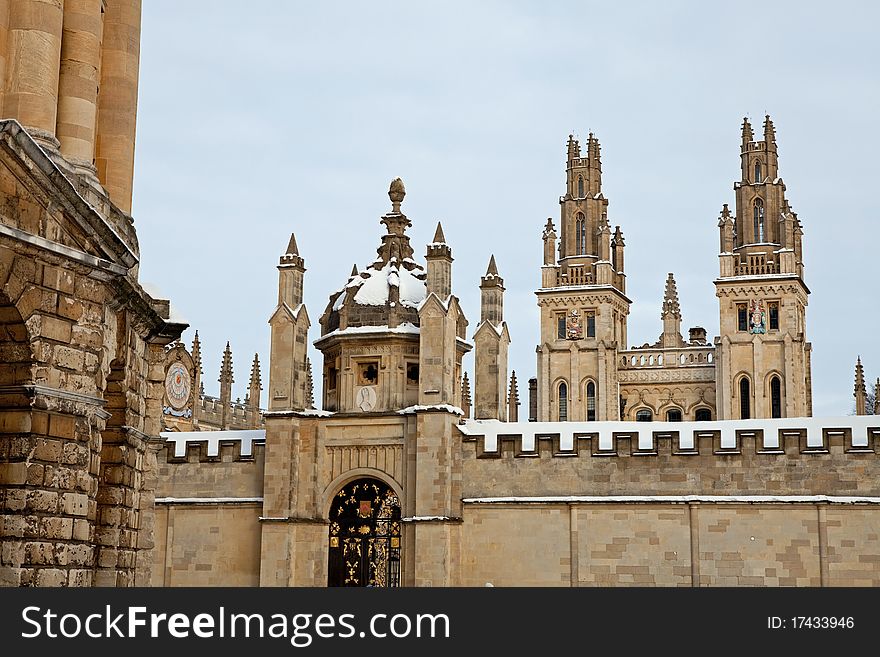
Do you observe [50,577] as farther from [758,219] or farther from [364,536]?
[758,219]

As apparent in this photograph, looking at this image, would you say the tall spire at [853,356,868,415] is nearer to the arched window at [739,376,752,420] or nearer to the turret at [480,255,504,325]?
the arched window at [739,376,752,420]

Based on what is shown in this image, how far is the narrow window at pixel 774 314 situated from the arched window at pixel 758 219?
3.76 meters

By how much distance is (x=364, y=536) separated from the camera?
30922mm

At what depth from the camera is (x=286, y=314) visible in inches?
1256

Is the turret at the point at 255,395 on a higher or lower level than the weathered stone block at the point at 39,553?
higher

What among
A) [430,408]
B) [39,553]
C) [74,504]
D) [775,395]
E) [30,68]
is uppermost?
[775,395]

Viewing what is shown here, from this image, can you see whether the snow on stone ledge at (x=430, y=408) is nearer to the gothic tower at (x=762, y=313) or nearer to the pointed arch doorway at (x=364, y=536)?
the pointed arch doorway at (x=364, y=536)

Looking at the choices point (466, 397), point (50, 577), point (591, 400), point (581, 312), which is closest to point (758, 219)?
point (581, 312)

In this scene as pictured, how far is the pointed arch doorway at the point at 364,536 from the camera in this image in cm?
3055

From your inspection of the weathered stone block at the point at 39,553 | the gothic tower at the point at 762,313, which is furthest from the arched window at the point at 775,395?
the weathered stone block at the point at 39,553

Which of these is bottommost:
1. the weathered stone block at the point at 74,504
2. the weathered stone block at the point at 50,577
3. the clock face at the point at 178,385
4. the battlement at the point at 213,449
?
the weathered stone block at the point at 50,577

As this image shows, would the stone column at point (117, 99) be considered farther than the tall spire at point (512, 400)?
No

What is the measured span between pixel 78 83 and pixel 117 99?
1801 millimetres

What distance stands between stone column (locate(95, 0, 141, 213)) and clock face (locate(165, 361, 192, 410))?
Result: 36656 millimetres
